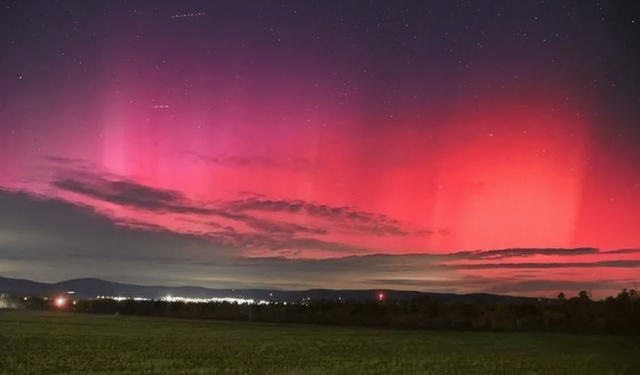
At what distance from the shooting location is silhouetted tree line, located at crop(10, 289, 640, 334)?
280 feet

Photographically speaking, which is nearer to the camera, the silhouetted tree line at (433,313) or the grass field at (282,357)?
the grass field at (282,357)

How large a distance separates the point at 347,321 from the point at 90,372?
7155 centimetres

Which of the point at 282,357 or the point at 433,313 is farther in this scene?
the point at 433,313

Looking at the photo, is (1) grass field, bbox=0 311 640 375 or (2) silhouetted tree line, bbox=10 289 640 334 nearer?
(1) grass field, bbox=0 311 640 375

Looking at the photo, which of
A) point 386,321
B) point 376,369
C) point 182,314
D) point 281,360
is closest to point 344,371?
point 376,369

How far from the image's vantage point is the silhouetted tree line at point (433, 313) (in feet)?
280

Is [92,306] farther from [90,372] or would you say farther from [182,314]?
[90,372]

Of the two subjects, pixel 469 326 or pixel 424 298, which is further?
pixel 424 298

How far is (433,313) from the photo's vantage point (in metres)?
108

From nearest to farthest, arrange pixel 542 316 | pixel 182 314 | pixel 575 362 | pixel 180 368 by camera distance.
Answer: pixel 180 368, pixel 575 362, pixel 542 316, pixel 182 314

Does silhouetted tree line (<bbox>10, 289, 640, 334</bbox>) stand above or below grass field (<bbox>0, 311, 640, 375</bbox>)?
above

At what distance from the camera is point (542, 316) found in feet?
309

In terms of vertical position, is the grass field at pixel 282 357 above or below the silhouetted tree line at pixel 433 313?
below

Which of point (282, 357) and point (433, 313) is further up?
point (433, 313)
